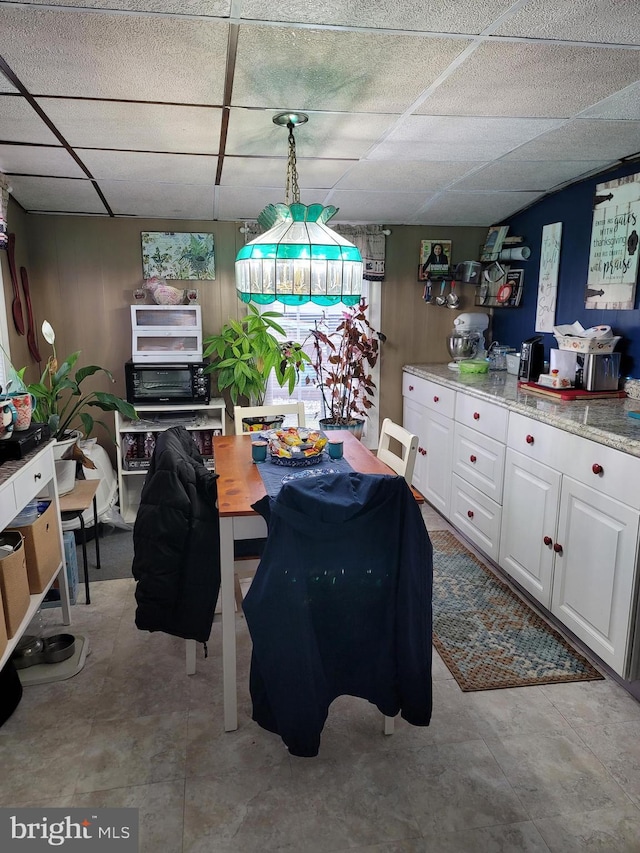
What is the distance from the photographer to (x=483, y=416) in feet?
10.4

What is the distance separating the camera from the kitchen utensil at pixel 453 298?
437 cm

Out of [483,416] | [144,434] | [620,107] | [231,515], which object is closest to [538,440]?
[483,416]

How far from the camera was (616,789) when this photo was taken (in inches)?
69.4

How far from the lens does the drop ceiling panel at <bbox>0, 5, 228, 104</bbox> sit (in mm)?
1570

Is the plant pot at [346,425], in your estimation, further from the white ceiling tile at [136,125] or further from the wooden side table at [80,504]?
the white ceiling tile at [136,125]

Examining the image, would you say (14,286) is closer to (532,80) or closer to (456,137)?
(456,137)

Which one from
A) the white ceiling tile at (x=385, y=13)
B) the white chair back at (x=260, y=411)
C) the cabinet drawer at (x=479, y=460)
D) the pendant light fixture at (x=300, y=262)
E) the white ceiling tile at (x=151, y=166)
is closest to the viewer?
the white ceiling tile at (x=385, y=13)

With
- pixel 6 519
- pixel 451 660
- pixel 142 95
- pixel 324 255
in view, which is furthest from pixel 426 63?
pixel 451 660

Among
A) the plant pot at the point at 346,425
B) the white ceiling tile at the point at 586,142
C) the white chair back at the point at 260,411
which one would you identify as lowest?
the plant pot at the point at 346,425

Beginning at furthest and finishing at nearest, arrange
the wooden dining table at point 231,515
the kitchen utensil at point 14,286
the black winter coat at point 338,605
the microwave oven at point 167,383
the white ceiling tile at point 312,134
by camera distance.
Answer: the microwave oven at point 167,383 < the kitchen utensil at point 14,286 < the white ceiling tile at point 312,134 < the wooden dining table at point 231,515 < the black winter coat at point 338,605

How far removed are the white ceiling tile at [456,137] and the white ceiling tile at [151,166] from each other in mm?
867

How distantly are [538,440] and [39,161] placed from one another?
2707mm

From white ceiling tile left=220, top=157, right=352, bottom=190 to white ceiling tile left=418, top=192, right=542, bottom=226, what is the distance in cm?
82

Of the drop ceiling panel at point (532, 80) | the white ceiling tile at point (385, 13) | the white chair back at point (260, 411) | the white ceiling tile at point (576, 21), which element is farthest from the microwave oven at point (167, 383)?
the white ceiling tile at point (576, 21)
